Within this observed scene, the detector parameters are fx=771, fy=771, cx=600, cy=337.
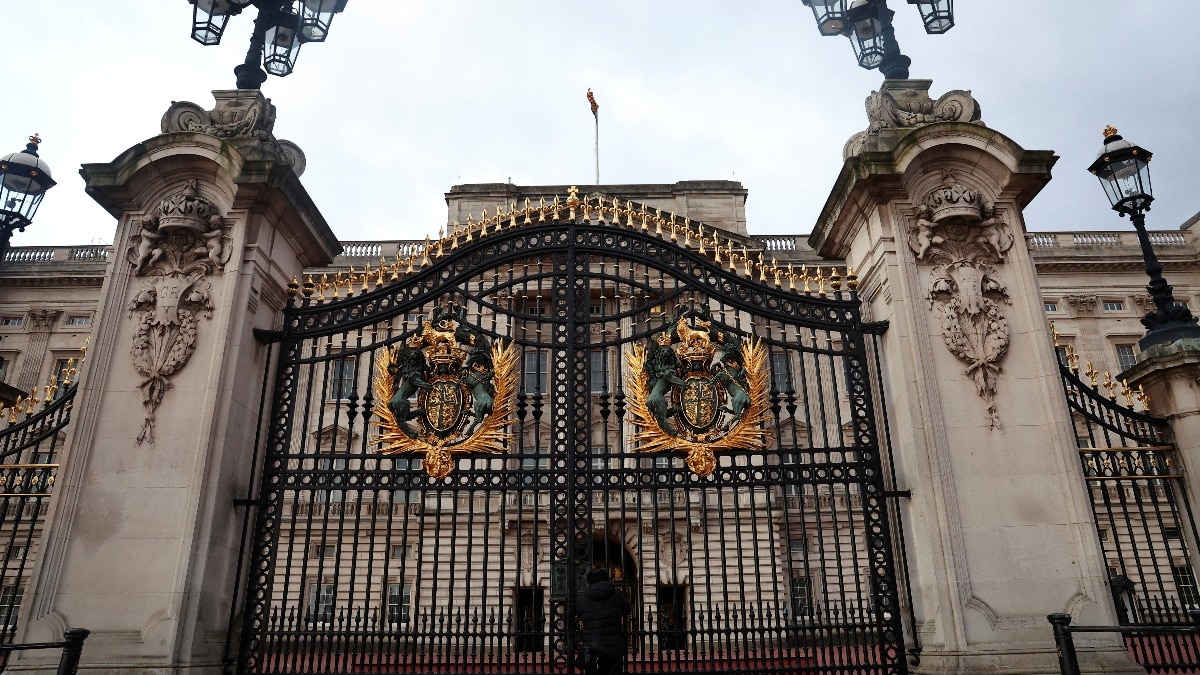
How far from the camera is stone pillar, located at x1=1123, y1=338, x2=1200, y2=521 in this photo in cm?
812

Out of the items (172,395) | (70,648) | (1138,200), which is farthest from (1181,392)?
(70,648)

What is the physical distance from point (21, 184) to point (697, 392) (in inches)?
330

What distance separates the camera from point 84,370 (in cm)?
786

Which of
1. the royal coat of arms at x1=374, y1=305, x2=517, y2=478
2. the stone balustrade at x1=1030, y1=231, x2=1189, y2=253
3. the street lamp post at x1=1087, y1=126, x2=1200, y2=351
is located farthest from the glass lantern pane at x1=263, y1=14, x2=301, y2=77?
the stone balustrade at x1=1030, y1=231, x2=1189, y2=253

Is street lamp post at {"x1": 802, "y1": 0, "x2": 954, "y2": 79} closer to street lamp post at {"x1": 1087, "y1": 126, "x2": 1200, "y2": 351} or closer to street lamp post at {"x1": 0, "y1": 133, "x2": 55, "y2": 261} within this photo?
street lamp post at {"x1": 1087, "y1": 126, "x2": 1200, "y2": 351}

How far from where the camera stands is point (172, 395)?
25.9 ft

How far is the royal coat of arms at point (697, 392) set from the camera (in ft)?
26.8

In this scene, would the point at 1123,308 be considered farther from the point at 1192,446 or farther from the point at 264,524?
the point at 264,524

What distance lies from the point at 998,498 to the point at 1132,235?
1055 inches

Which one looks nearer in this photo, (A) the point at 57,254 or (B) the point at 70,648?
(B) the point at 70,648

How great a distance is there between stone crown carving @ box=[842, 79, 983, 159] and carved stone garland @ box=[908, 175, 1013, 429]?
0.79 metres

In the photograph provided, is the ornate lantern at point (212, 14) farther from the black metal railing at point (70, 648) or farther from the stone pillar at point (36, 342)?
the stone pillar at point (36, 342)

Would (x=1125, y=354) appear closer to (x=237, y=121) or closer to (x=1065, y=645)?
(x=1065, y=645)

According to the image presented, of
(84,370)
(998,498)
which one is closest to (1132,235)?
→ (998,498)
